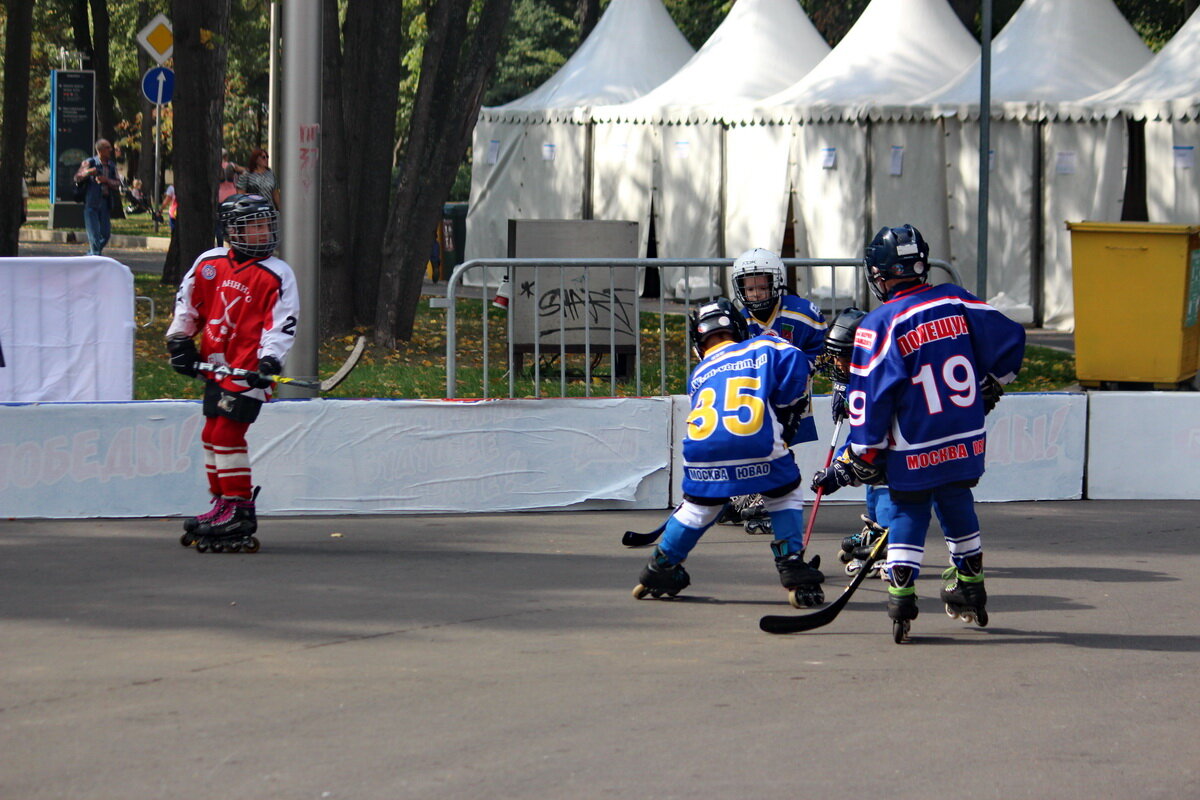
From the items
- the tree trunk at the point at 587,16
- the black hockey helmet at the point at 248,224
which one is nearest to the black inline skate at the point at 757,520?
the black hockey helmet at the point at 248,224

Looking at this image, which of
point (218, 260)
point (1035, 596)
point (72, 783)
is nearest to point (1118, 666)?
point (1035, 596)

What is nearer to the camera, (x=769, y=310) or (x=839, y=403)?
(x=769, y=310)

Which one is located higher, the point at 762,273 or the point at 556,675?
the point at 762,273

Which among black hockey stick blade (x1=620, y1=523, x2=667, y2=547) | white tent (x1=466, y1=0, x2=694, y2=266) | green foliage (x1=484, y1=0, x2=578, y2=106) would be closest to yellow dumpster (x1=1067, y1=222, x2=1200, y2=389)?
black hockey stick blade (x1=620, y1=523, x2=667, y2=547)

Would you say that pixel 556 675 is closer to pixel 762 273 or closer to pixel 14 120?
pixel 762 273

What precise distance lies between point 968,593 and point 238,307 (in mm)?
3954

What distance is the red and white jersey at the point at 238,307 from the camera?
883 cm

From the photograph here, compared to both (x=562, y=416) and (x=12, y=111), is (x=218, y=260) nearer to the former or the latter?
(x=562, y=416)

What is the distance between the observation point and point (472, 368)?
43.8ft

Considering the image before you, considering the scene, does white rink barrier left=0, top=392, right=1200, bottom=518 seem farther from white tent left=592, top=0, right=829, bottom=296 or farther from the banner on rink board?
white tent left=592, top=0, right=829, bottom=296

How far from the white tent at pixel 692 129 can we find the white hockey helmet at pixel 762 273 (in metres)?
14.7

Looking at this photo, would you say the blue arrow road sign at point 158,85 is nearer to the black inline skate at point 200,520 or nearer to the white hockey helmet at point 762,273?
the black inline skate at point 200,520

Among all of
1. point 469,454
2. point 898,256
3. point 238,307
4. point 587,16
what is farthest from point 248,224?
point 587,16

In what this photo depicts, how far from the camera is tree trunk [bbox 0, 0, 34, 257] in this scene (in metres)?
22.4
